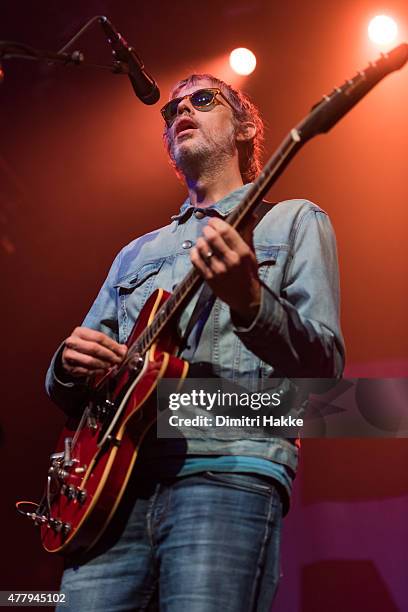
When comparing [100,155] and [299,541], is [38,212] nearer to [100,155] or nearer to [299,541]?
[100,155]

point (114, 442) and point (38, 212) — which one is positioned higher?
point (38, 212)

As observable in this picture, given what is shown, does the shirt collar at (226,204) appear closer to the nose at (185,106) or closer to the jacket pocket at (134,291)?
the jacket pocket at (134,291)

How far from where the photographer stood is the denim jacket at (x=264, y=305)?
1824mm

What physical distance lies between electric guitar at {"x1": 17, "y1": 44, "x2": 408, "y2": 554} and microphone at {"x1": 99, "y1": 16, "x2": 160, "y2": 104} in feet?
2.37

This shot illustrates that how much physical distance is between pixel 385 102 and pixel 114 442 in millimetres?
2914

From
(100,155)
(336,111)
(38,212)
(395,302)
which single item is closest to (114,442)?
(336,111)

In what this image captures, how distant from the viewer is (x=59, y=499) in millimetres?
2094

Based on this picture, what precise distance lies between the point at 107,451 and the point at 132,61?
1.29 meters

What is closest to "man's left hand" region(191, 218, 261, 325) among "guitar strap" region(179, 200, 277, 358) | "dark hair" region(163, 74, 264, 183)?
"guitar strap" region(179, 200, 277, 358)

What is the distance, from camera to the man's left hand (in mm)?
1685

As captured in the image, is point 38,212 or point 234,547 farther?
point 38,212

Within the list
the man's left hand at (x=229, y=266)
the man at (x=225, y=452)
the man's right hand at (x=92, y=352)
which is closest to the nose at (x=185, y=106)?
the man at (x=225, y=452)

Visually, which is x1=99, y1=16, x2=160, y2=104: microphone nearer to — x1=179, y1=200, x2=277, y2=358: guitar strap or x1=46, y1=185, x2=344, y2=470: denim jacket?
x1=46, y1=185, x2=344, y2=470: denim jacket

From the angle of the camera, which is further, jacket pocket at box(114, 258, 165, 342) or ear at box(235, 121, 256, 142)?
ear at box(235, 121, 256, 142)
